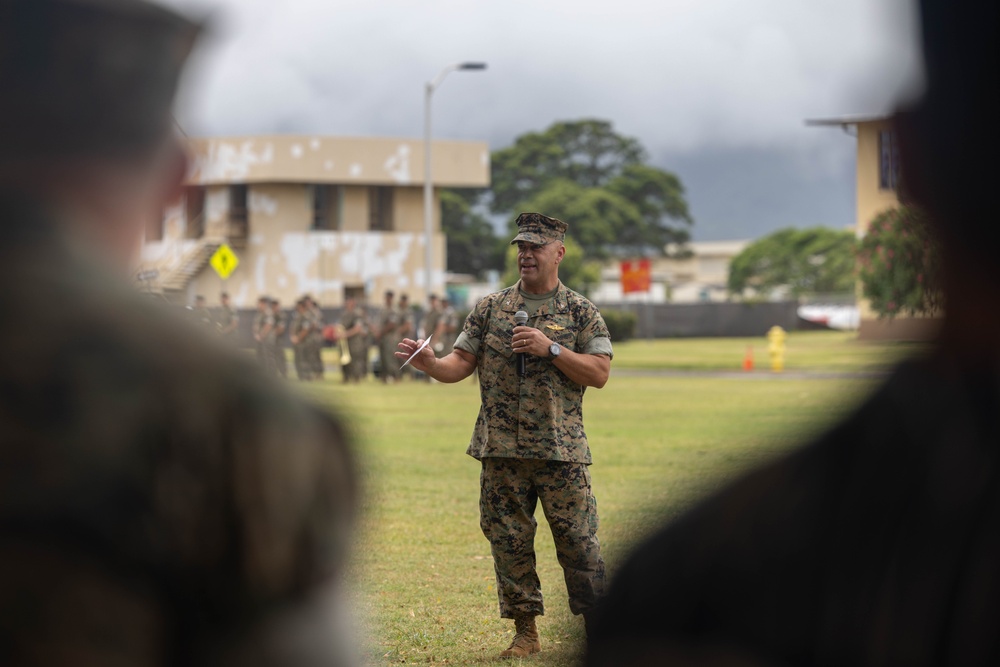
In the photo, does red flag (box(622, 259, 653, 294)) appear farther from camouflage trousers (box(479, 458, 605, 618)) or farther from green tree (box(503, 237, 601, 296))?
camouflage trousers (box(479, 458, 605, 618))

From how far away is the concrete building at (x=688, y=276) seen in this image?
322 feet

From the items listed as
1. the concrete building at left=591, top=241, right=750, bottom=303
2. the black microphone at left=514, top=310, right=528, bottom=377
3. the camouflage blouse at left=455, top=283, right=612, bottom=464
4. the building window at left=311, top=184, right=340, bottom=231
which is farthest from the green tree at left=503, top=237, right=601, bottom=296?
the black microphone at left=514, top=310, right=528, bottom=377

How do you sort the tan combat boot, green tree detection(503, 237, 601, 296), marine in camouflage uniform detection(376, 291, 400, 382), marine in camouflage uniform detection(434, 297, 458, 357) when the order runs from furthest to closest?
green tree detection(503, 237, 601, 296) → marine in camouflage uniform detection(376, 291, 400, 382) → marine in camouflage uniform detection(434, 297, 458, 357) → the tan combat boot

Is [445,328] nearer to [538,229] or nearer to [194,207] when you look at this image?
[538,229]

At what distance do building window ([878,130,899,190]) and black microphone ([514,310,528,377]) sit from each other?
4978mm

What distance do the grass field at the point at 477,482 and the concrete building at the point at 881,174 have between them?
0.03 metres

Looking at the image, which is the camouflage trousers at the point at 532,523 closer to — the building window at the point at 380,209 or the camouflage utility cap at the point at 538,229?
the camouflage utility cap at the point at 538,229

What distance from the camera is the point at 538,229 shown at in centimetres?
651

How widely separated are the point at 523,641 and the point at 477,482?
274 inches

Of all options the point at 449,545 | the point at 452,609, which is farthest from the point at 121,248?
the point at 449,545

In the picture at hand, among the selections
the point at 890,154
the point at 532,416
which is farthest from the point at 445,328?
the point at 890,154

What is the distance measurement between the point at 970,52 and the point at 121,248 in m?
1.05

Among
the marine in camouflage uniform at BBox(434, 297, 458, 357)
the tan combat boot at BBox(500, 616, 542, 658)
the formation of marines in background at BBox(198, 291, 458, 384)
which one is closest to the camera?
the tan combat boot at BBox(500, 616, 542, 658)

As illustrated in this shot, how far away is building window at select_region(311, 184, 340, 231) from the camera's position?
5728 centimetres
